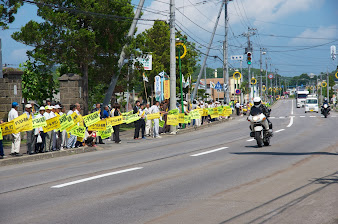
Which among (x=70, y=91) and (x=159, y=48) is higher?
(x=159, y=48)

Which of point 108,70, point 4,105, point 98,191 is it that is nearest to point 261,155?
point 98,191

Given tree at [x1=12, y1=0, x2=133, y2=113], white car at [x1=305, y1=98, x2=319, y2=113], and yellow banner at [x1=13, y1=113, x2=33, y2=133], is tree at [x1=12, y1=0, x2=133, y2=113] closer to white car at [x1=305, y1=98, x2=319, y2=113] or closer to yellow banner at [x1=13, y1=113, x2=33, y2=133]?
yellow banner at [x1=13, y1=113, x2=33, y2=133]

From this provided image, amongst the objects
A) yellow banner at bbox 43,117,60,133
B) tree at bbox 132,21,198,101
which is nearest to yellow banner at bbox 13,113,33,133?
yellow banner at bbox 43,117,60,133

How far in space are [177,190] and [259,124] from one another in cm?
896

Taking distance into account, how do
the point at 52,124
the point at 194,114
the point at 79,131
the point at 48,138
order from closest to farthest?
the point at 52,124, the point at 48,138, the point at 79,131, the point at 194,114

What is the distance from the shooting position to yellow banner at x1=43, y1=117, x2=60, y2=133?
56.2 ft

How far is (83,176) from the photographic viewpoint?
10984 millimetres

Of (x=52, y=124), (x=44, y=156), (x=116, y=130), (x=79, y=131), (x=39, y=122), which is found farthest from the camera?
(x=116, y=130)

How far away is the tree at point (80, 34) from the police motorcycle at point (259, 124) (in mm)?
11001

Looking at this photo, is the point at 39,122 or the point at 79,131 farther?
the point at 79,131

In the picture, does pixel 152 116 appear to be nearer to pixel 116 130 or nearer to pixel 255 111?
pixel 116 130

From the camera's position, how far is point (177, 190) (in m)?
8.80

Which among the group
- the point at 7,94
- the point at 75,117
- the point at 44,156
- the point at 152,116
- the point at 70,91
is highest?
the point at 70,91

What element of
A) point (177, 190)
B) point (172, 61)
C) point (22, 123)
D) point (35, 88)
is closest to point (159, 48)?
point (35, 88)
